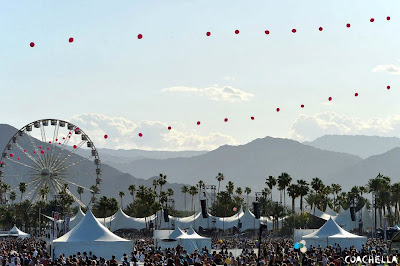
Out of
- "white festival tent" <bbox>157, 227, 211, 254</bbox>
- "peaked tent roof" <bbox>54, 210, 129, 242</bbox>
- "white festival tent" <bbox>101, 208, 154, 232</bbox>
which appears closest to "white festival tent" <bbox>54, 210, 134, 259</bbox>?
"peaked tent roof" <bbox>54, 210, 129, 242</bbox>

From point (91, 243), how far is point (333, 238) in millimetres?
15905

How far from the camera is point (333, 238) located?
44.7 m

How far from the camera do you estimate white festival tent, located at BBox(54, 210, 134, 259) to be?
38312 mm

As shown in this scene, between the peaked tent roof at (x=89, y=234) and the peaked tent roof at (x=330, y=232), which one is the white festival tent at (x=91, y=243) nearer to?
the peaked tent roof at (x=89, y=234)

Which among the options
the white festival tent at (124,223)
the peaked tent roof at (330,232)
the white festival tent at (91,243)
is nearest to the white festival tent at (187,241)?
the white festival tent at (91,243)

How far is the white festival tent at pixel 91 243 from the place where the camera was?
38312 mm

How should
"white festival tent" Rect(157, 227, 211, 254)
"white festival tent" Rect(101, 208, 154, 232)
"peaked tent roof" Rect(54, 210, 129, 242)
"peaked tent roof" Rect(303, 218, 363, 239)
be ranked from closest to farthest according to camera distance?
"peaked tent roof" Rect(54, 210, 129, 242) → "white festival tent" Rect(157, 227, 211, 254) → "peaked tent roof" Rect(303, 218, 363, 239) → "white festival tent" Rect(101, 208, 154, 232)

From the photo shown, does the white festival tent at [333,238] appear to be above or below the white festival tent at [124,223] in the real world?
below

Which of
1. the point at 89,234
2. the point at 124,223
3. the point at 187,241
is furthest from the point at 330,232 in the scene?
the point at 124,223

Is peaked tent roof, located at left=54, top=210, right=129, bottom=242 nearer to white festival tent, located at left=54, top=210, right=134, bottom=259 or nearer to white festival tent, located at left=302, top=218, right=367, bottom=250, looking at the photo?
white festival tent, located at left=54, top=210, right=134, bottom=259

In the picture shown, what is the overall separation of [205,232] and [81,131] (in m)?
24.2

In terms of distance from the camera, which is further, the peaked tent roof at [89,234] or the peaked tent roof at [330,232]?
the peaked tent roof at [330,232]

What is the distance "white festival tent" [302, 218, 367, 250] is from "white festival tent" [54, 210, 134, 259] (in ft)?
43.2

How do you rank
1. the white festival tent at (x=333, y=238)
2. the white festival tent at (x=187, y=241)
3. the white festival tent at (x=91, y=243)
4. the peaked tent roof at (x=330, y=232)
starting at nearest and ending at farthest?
the white festival tent at (x=91, y=243) → the white festival tent at (x=333, y=238) → the white festival tent at (x=187, y=241) → the peaked tent roof at (x=330, y=232)
